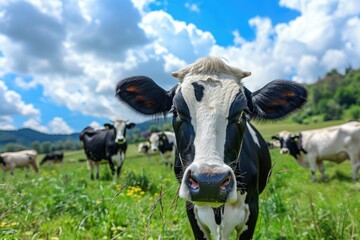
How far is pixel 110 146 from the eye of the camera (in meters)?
13.5

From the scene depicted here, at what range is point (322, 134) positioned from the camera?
12.5 meters

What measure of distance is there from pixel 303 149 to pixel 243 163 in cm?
1065

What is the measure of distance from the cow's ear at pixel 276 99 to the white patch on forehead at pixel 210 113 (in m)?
0.65

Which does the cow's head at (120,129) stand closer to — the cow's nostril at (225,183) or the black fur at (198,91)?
the black fur at (198,91)

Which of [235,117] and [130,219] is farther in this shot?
[130,219]

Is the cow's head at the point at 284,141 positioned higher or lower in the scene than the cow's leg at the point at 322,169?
higher

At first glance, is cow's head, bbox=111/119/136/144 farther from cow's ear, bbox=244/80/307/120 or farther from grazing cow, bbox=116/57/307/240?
cow's ear, bbox=244/80/307/120

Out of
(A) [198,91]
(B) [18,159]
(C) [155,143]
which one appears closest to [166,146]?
(C) [155,143]

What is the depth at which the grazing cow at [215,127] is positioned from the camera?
2209 millimetres

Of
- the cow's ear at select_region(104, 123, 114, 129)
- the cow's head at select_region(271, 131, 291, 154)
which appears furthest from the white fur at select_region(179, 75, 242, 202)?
the cow's head at select_region(271, 131, 291, 154)

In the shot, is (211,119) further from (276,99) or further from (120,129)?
(120,129)

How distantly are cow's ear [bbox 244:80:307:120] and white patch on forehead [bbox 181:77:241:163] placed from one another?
0.65 meters

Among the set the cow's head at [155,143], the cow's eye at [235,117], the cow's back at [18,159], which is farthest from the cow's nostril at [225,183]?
the cow's back at [18,159]

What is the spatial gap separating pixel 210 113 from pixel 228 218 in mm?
1270
